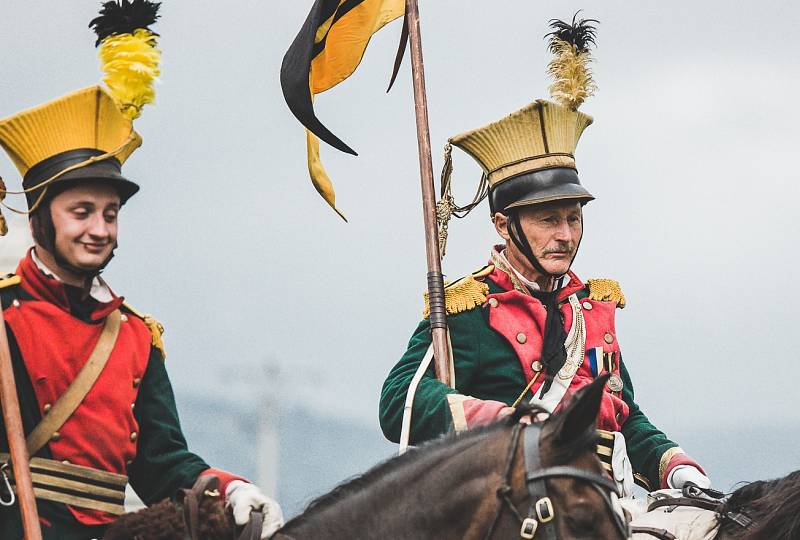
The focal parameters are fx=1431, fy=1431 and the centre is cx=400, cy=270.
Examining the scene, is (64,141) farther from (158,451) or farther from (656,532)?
(656,532)

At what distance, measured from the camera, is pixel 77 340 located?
257 inches

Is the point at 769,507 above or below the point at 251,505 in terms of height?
below

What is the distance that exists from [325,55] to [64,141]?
9.08 feet

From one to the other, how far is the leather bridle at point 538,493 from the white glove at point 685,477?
9.86 ft

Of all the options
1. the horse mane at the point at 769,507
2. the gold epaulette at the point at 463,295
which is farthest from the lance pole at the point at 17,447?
the horse mane at the point at 769,507

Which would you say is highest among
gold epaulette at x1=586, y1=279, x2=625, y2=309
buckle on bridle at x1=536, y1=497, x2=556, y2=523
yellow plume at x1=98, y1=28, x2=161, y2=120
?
yellow plume at x1=98, y1=28, x2=161, y2=120

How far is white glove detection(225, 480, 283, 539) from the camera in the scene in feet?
19.7

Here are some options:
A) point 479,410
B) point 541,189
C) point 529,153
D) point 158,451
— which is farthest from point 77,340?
point 529,153

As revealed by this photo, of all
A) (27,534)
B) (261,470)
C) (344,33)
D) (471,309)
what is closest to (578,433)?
(27,534)

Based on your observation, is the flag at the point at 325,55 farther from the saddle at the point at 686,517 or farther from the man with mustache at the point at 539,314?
the saddle at the point at 686,517

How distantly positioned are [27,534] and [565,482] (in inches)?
87.0

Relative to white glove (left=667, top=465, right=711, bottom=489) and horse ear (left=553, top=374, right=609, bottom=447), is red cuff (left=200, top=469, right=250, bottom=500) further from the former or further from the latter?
white glove (left=667, top=465, right=711, bottom=489)

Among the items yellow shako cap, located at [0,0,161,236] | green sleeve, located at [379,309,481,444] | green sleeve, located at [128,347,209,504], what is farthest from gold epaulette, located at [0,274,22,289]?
green sleeve, located at [379,309,481,444]

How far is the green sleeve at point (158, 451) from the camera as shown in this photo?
6727 mm
